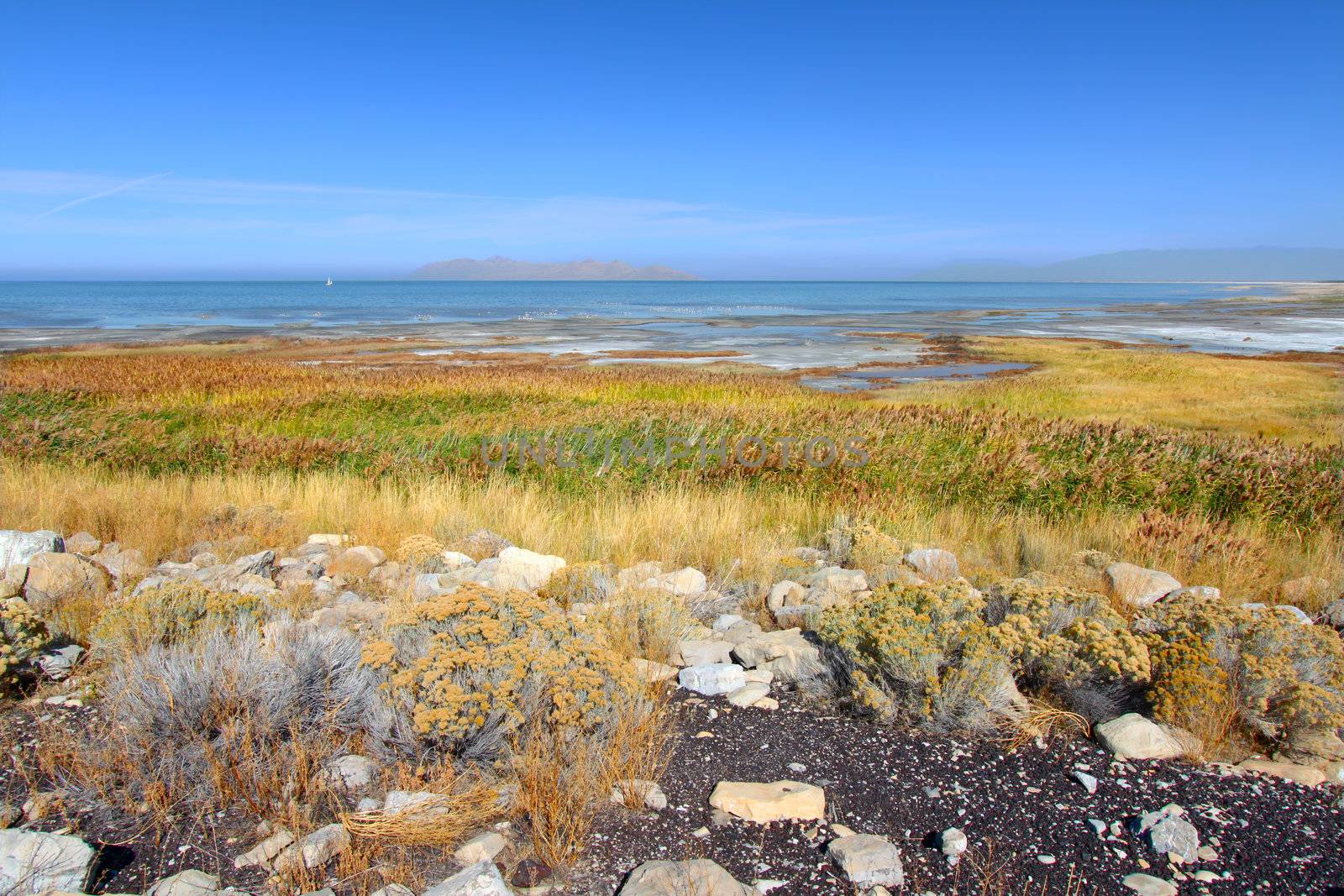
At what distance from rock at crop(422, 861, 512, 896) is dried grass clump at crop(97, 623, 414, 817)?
0.89m

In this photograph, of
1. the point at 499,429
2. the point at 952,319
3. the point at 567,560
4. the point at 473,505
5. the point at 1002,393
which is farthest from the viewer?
the point at 952,319

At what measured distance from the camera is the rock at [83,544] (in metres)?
7.38

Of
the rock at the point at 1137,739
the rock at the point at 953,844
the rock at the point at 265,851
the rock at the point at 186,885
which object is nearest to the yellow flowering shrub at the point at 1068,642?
the rock at the point at 1137,739

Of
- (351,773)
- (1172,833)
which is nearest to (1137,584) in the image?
(1172,833)

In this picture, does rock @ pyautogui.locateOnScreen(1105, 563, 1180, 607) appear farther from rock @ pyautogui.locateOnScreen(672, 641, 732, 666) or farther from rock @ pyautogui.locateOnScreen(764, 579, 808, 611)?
rock @ pyautogui.locateOnScreen(672, 641, 732, 666)

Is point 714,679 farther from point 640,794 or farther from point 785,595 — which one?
point 785,595

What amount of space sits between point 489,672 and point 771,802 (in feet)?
4.59

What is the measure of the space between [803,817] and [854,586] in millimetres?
3142

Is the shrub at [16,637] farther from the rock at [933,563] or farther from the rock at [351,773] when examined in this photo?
the rock at [933,563]

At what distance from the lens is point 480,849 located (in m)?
3.22

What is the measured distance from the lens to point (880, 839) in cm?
325

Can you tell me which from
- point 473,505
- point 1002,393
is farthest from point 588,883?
point 1002,393

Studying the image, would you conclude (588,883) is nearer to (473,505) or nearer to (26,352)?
(473,505)

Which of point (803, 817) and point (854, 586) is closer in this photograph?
point (803, 817)
